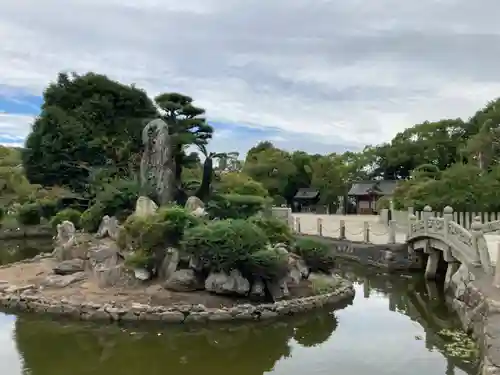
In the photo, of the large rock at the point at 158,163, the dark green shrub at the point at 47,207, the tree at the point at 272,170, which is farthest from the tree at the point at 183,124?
the tree at the point at 272,170

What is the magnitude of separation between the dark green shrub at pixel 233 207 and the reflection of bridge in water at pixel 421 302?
4.01 meters

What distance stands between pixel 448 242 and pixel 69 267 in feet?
34.6

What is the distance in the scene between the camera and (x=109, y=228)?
697 inches

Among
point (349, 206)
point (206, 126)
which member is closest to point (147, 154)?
point (206, 126)

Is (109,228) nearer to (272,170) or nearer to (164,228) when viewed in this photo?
(164,228)

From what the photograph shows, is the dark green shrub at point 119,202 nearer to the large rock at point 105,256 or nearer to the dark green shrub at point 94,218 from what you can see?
the dark green shrub at point 94,218

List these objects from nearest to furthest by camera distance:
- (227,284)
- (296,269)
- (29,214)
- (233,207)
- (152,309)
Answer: (152,309) < (227,284) < (296,269) < (233,207) < (29,214)

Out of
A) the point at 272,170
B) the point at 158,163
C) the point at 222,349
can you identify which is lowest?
the point at 222,349

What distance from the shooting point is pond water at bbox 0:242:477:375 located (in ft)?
31.5

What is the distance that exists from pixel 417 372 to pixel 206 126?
1435cm

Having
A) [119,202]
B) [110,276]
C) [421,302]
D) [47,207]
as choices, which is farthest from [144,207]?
[47,207]

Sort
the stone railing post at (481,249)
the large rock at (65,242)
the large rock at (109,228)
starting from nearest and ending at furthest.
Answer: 1. the stone railing post at (481,249)
2. the large rock at (65,242)
3. the large rock at (109,228)

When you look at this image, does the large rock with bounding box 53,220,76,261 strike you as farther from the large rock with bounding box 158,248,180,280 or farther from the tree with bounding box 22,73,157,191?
the tree with bounding box 22,73,157,191

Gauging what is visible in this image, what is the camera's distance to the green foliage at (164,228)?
47.0 feet
